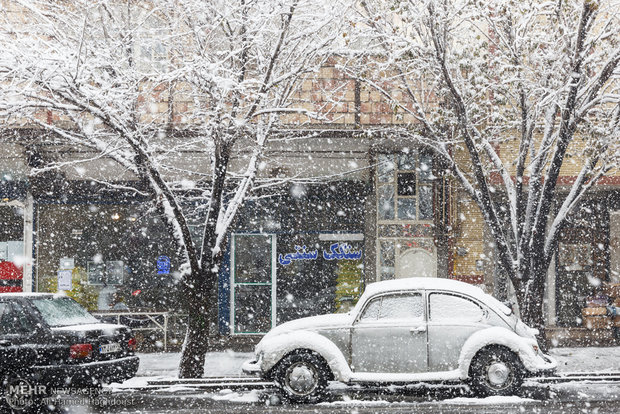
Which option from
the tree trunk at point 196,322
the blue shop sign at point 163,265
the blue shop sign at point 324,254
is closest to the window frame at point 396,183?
the blue shop sign at point 324,254

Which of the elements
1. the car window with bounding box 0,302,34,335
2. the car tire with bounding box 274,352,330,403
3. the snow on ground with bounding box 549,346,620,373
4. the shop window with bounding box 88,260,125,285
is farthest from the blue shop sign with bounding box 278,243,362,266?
the car window with bounding box 0,302,34,335

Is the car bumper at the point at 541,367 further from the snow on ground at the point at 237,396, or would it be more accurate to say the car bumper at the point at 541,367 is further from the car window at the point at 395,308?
the snow on ground at the point at 237,396

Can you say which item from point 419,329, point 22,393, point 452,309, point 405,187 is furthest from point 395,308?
point 405,187

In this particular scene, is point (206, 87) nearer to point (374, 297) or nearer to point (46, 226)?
point (374, 297)

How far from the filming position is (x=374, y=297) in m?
9.02

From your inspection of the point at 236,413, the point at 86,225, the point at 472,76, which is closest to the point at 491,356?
the point at 236,413

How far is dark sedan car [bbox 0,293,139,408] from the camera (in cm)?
817

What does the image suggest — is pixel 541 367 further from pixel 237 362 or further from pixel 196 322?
pixel 237 362

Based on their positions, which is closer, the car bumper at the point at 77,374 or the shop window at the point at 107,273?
the car bumper at the point at 77,374

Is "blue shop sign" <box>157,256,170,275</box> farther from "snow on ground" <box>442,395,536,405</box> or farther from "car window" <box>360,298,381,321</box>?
"snow on ground" <box>442,395,536,405</box>

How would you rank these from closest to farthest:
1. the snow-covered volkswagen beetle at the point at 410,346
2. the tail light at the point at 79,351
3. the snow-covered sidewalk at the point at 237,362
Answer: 1. the tail light at the point at 79,351
2. the snow-covered volkswagen beetle at the point at 410,346
3. the snow-covered sidewalk at the point at 237,362

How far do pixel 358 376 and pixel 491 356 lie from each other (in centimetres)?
178

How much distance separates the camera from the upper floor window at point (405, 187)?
15.4m

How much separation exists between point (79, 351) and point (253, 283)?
711 cm
